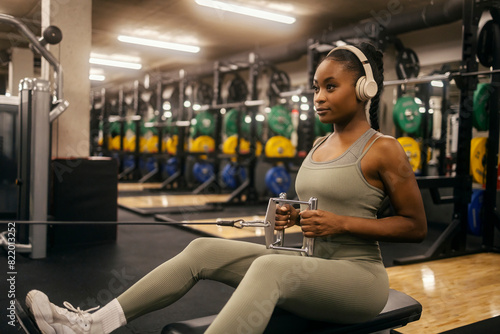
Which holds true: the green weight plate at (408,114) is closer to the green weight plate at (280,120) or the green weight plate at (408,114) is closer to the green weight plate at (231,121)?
the green weight plate at (280,120)

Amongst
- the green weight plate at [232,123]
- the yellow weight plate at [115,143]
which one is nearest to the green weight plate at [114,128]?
the yellow weight plate at [115,143]

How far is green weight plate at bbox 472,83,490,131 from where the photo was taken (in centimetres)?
374

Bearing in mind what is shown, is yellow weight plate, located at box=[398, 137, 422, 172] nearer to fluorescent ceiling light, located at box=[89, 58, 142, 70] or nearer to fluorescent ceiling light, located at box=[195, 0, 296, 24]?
fluorescent ceiling light, located at box=[195, 0, 296, 24]

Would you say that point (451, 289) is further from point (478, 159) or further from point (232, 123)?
point (232, 123)

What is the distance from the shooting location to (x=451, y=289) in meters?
2.51

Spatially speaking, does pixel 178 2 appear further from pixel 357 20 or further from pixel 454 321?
pixel 454 321

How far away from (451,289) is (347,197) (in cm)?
175

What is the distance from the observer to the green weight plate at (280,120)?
250 inches

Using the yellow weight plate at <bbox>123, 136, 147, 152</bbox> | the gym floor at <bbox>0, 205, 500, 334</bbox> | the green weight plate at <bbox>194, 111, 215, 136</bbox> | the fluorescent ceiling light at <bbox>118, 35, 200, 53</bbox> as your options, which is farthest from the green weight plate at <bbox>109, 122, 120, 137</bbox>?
the gym floor at <bbox>0, 205, 500, 334</bbox>

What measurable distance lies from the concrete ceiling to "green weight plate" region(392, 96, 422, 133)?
1.66m

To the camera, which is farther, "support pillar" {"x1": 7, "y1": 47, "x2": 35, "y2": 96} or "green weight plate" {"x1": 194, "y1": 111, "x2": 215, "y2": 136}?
"support pillar" {"x1": 7, "y1": 47, "x2": 35, "y2": 96}

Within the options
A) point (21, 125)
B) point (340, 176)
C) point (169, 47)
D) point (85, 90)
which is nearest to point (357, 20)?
point (169, 47)

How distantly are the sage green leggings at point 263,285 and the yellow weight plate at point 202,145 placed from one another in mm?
6478

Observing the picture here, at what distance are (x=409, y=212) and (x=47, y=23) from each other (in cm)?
361
